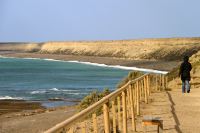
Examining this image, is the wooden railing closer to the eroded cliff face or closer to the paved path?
the paved path

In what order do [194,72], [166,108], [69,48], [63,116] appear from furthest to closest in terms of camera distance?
[69,48] → [194,72] → [63,116] → [166,108]

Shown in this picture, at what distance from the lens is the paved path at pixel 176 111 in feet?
34.1

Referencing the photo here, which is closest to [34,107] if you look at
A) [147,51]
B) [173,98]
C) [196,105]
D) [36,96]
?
[36,96]

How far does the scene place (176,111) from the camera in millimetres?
13141

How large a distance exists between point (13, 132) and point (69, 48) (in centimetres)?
17860

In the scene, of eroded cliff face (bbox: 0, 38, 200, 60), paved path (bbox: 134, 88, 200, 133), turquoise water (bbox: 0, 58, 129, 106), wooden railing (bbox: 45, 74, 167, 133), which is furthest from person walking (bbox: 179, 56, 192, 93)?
eroded cliff face (bbox: 0, 38, 200, 60)

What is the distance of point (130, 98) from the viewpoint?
401 inches

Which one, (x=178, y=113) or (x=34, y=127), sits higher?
(x=178, y=113)

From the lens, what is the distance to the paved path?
409 inches

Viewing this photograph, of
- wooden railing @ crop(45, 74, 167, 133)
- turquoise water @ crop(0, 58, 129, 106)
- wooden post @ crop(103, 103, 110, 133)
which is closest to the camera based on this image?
wooden railing @ crop(45, 74, 167, 133)

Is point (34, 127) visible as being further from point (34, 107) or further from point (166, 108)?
point (34, 107)

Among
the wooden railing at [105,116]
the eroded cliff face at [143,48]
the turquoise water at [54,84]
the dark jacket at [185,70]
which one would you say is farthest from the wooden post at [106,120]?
the eroded cliff face at [143,48]

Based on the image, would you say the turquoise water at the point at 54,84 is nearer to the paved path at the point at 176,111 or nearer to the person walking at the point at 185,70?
the person walking at the point at 185,70

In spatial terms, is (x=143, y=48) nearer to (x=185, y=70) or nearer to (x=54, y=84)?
(x=54, y=84)
